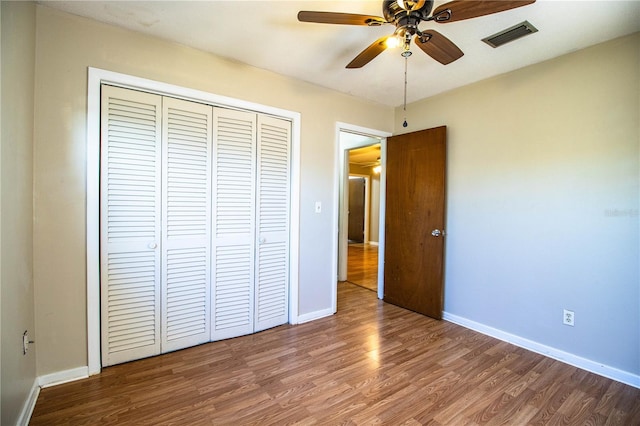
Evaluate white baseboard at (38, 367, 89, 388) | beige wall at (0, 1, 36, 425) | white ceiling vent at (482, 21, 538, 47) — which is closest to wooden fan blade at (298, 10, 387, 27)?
white ceiling vent at (482, 21, 538, 47)

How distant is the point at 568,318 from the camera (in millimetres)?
2297

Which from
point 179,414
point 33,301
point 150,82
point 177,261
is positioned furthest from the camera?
point 177,261

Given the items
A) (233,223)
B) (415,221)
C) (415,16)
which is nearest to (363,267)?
(415,221)

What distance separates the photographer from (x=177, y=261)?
232cm

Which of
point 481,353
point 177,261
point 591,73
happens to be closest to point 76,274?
point 177,261

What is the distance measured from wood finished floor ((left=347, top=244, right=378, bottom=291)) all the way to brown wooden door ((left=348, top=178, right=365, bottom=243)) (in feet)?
2.95

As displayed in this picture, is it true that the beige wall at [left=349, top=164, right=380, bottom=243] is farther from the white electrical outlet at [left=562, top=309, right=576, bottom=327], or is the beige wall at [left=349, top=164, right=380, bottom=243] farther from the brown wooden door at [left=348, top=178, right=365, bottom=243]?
the white electrical outlet at [left=562, top=309, right=576, bottom=327]

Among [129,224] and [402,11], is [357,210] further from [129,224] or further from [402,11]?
[402,11]

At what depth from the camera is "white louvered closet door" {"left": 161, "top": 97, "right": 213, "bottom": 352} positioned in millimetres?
2262

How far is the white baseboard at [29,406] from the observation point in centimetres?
151

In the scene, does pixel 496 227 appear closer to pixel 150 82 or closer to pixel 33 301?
pixel 150 82

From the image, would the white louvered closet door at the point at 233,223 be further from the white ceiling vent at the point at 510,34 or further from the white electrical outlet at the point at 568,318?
the white electrical outlet at the point at 568,318

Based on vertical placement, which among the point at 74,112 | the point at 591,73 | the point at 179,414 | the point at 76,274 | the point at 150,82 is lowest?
the point at 179,414

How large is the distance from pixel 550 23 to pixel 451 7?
1.02 meters
